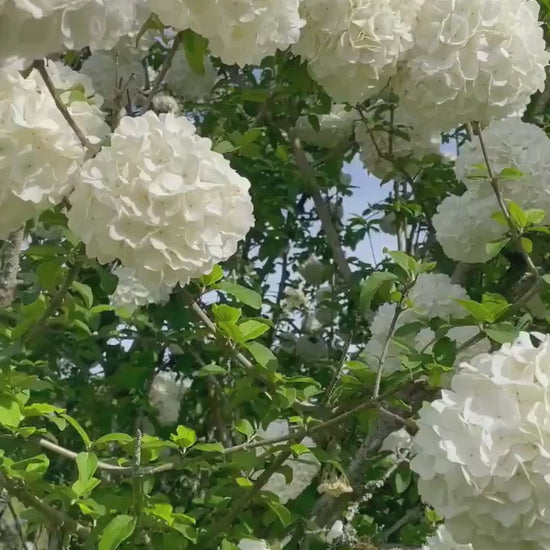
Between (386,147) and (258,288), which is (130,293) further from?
(386,147)

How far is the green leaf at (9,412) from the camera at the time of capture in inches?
65.1

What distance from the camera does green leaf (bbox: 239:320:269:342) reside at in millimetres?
1750

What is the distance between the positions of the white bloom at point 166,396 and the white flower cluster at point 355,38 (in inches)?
73.0

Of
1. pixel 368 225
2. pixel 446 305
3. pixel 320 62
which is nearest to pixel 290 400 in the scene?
pixel 446 305

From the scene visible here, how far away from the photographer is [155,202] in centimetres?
132

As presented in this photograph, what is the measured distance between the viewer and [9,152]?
1.29 metres

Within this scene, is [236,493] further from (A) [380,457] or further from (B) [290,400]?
(A) [380,457]

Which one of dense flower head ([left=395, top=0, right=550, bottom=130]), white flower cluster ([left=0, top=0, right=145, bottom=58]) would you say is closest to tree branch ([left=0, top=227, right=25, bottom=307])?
dense flower head ([left=395, top=0, right=550, bottom=130])

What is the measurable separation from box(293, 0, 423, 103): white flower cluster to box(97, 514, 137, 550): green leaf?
92 cm

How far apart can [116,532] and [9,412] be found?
0.29 m

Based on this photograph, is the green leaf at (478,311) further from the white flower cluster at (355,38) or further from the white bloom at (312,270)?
the white bloom at (312,270)

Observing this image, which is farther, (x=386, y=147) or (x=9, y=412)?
(x=386, y=147)

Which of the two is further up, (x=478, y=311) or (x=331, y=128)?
(x=331, y=128)

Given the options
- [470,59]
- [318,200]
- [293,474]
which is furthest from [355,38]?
[318,200]
